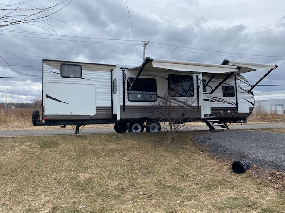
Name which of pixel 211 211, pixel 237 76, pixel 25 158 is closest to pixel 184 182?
pixel 211 211

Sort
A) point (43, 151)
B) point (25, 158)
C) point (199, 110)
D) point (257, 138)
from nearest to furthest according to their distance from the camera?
point (25, 158) → point (43, 151) → point (257, 138) → point (199, 110)

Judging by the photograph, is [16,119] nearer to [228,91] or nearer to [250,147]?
[228,91]

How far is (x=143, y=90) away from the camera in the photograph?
10.5 m

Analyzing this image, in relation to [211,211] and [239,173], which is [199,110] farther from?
[211,211]

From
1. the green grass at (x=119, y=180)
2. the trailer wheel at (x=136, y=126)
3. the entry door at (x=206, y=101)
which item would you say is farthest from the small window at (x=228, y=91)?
the green grass at (x=119, y=180)

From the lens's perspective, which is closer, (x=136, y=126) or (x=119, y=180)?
(x=119, y=180)

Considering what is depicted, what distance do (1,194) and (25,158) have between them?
6.54ft

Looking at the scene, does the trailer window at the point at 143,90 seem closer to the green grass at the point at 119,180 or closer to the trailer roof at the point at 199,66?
the trailer roof at the point at 199,66

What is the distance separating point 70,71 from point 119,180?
5.43 m

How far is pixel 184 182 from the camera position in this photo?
5715 mm

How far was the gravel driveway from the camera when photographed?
6312mm

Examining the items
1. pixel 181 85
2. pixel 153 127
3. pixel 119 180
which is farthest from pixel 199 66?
pixel 119 180

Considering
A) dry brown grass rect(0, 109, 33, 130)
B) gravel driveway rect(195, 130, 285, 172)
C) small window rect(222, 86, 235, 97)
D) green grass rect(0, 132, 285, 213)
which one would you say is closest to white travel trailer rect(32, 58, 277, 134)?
small window rect(222, 86, 235, 97)

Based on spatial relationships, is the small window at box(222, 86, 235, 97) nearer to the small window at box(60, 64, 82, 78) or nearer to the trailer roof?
the trailer roof
